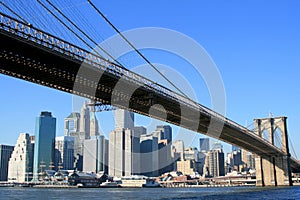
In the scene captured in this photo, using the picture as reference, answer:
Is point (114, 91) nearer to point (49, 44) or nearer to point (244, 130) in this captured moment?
point (49, 44)

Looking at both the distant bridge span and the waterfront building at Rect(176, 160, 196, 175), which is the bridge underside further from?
the waterfront building at Rect(176, 160, 196, 175)

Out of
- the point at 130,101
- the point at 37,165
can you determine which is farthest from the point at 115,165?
the point at 130,101

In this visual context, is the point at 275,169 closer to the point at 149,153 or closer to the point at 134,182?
the point at 134,182

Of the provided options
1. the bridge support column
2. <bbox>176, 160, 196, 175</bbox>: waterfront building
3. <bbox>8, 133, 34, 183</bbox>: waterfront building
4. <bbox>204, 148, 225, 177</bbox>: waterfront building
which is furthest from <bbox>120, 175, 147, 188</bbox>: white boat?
<bbox>204, 148, 225, 177</bbox>: waterfront building

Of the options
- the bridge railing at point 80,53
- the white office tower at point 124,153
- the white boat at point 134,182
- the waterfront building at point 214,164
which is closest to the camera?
the bridge railing at point 80,53

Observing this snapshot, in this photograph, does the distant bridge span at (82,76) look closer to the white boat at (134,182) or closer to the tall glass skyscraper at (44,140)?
the white boat at (134,182)

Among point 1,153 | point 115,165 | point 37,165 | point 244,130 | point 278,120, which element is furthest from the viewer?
point 1,153

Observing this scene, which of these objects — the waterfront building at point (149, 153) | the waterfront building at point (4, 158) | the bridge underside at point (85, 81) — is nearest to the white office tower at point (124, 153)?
the waterfront building at point (149, 153)
